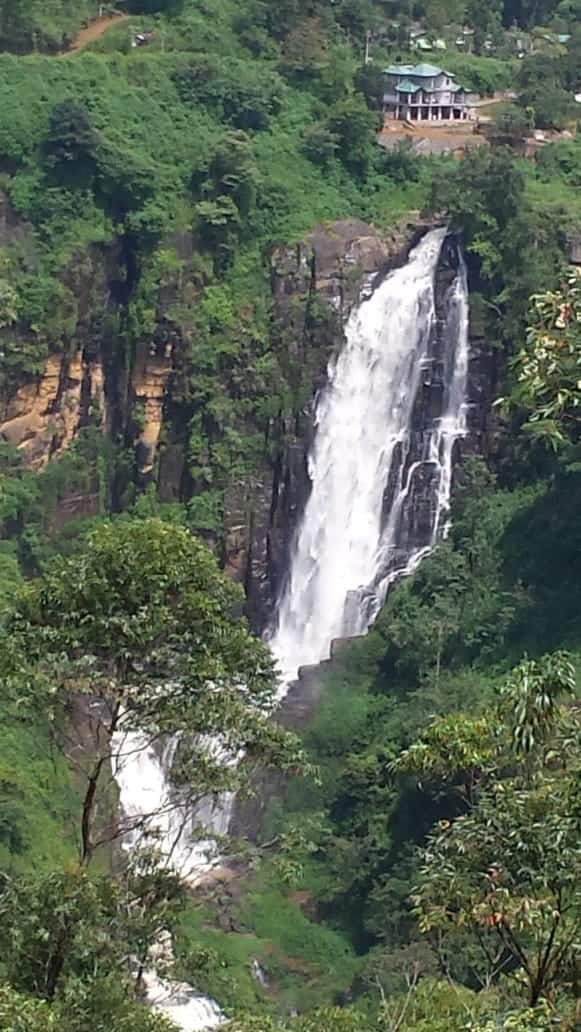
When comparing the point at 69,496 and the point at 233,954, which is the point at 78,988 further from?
the point at 69,496

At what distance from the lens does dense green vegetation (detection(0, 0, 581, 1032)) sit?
29.0 feet

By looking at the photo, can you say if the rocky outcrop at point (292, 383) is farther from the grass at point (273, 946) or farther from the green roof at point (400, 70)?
the grass at point (273, 946)

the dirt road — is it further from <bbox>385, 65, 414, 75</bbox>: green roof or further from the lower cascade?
the lower cascade

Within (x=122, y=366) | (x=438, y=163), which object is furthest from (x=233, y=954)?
(x=438, y=163)

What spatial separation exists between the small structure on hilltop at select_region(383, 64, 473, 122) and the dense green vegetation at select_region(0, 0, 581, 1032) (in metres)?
0.76

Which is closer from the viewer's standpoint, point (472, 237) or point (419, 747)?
point (419, 747)

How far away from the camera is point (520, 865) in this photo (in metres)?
8.14


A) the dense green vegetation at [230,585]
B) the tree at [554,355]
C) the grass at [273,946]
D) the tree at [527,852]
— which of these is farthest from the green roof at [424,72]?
the tree at [527,852]

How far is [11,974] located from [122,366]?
19.4 meters

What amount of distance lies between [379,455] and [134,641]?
1856 centimetres

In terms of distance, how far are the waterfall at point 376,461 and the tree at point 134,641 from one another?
17.3 m

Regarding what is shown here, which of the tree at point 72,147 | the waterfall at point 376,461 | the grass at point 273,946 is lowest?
the grass at point 273,946

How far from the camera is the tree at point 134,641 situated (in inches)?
377

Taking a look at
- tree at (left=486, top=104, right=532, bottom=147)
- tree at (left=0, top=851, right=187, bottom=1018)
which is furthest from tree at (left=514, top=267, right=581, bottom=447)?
tree at (left=486, top=104, right=532, bottom=147)
